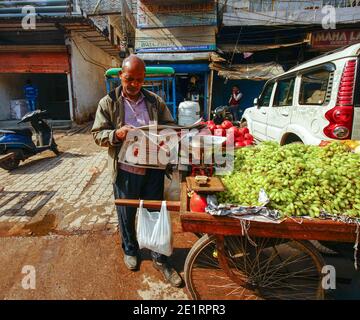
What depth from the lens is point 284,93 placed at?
505 centimetres

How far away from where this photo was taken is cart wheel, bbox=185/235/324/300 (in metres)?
2.00

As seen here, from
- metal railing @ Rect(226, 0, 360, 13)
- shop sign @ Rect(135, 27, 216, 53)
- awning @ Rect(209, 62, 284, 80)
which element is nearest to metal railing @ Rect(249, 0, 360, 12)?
metal railing @ Rect(226, 0, 360, 13)

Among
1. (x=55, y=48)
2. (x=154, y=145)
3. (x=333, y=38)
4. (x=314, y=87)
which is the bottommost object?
(x=154, y=145)

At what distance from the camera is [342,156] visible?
6.63 ft

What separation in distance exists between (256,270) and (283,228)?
65cm

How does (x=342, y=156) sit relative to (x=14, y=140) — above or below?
above

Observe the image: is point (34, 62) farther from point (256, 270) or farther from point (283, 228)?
point (283, 228)

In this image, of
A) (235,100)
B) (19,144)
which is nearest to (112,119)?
(19,144)

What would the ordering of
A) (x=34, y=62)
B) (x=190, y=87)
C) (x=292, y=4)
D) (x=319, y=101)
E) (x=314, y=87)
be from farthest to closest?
(x=190, y=87) → (x=292, y=4) → (x=34, y=62) → (x=314, y=87) → (x=319, y=101)

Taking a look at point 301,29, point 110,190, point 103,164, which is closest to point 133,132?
point 110,190

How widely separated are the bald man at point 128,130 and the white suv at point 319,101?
244 centimetres

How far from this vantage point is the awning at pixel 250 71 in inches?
383

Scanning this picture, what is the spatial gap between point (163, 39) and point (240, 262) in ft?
36.8
